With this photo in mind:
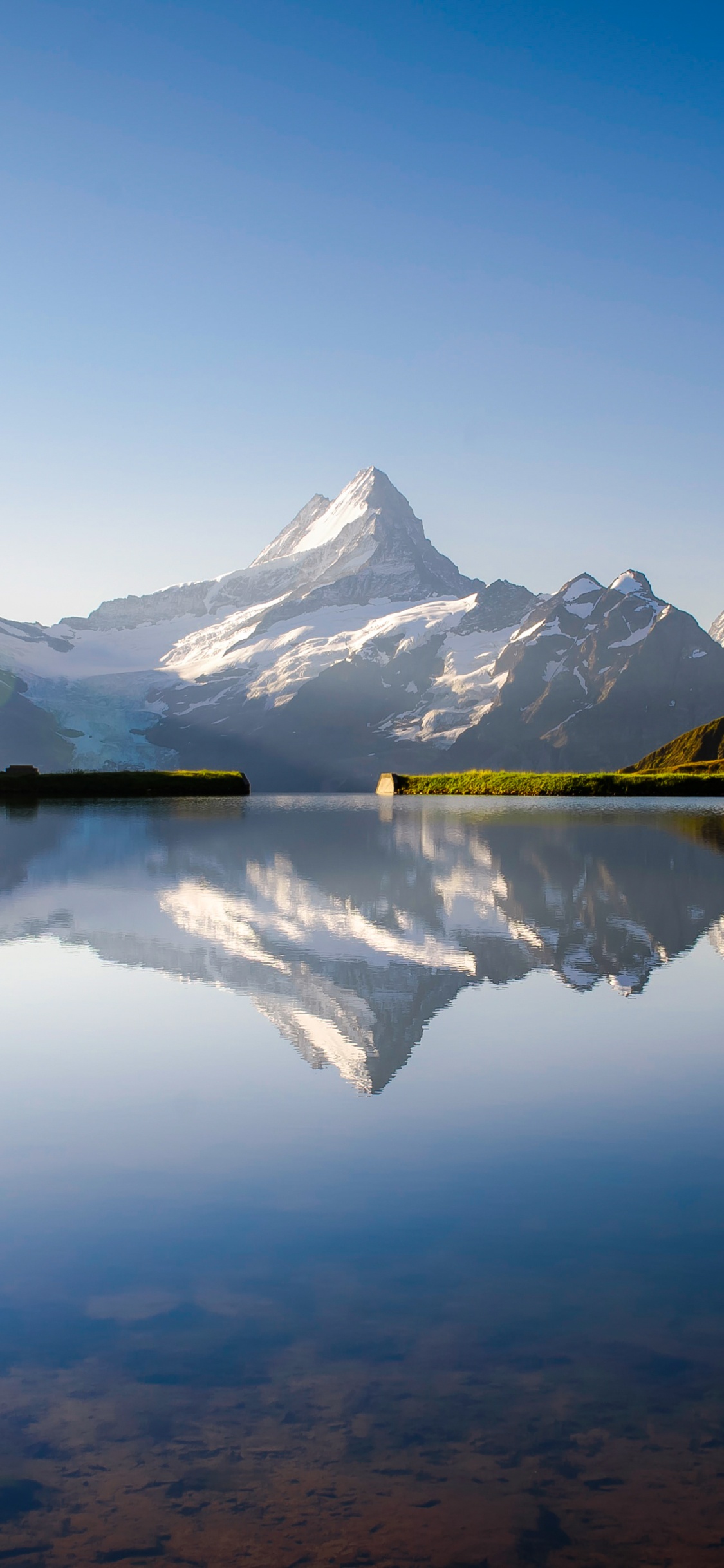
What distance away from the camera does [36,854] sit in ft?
132

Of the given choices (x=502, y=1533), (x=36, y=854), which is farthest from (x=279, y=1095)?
(x=36, y=854)

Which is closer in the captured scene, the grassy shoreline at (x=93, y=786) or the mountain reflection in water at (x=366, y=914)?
the mountain reflection in water at (x=366, y=914)

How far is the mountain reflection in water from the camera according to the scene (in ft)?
48.6

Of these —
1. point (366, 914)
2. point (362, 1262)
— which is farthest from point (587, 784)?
point (362, 1262)

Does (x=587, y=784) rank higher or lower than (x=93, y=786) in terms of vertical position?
lower

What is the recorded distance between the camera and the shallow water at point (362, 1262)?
473 cm

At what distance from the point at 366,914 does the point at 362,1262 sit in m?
16.9

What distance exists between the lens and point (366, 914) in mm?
23750

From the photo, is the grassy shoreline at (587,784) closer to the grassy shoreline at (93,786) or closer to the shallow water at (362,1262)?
the grassy shoreline at (93,786)

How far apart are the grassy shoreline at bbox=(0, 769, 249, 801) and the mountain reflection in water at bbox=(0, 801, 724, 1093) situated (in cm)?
6723

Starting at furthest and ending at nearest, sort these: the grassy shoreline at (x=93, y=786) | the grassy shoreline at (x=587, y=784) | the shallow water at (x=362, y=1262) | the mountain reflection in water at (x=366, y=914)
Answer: the grassy shoreline at (x=587, y=784), the grassy shoreline at (x=93, y=786), the mountain reflection in water at (x=366, y=914), the shallow water at (x=362, y=1262)

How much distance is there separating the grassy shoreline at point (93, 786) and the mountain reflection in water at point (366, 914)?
67231 mm

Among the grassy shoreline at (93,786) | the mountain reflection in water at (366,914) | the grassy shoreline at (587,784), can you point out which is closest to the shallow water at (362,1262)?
the mountain reflection in water at (366,914)

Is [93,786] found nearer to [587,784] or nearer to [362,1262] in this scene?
[587,784]
